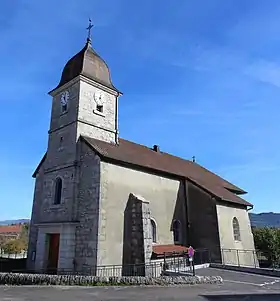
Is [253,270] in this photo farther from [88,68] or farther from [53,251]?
[88,68]

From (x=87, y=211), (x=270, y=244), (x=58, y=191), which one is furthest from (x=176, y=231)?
(x=270, y=244)

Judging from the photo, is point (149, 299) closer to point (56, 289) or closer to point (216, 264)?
point (56, 289)

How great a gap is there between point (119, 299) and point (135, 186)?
10647mm

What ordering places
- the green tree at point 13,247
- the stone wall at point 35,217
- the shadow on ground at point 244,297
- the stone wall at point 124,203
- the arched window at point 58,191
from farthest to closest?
the green tree at point 13,247, the stone wall at point 35,217, the arched window at point 58,191, the stone wall at point 124,203, the shadow on ground at point 244,297

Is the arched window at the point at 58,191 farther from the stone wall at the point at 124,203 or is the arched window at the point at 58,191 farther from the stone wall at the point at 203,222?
the stone wall at the point at 203,222

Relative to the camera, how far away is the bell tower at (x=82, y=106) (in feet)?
68.5

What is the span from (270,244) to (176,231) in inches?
615

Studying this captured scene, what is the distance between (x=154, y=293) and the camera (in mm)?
11242

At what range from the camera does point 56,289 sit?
38.9 ft

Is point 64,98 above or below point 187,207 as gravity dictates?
above

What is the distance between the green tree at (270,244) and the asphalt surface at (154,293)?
20032mm

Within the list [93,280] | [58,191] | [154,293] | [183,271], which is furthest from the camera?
[58,191]

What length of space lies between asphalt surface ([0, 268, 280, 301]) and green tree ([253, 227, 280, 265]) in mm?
20032

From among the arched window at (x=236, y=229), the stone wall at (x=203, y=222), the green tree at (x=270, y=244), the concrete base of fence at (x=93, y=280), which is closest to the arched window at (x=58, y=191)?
the concrete base of fence at (x=93, y=280)
